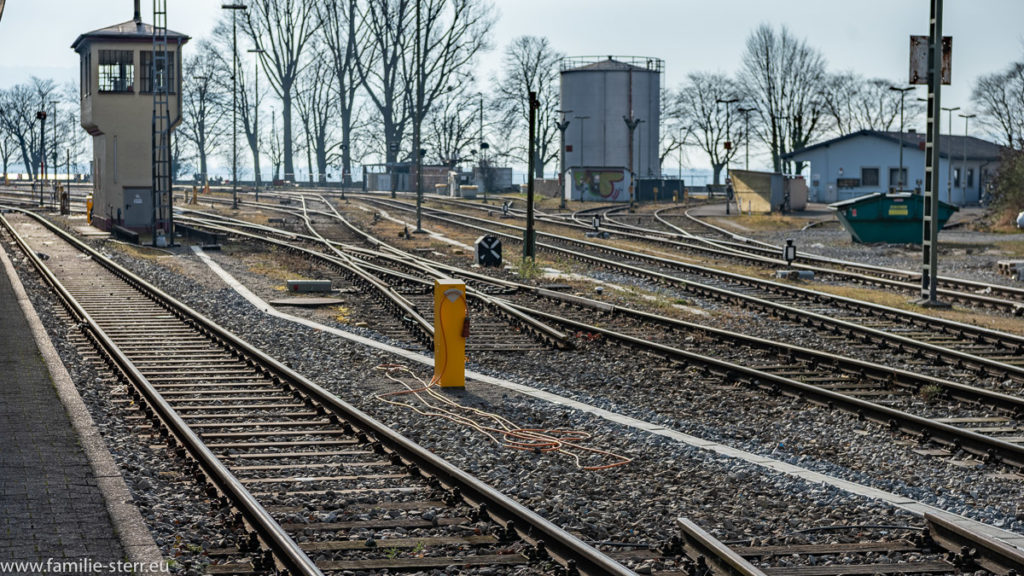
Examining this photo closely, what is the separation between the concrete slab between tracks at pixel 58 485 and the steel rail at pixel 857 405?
6905 millimetres

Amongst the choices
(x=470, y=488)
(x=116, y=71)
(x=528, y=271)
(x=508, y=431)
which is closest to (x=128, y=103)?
(x=116, y=71)

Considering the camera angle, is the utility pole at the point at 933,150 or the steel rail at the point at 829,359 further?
the utility pole at the point at 933,150

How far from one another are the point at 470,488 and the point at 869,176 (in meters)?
65.3

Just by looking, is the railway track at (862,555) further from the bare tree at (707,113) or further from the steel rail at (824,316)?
the bare tree at (707,113)

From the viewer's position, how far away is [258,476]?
30.9 ft

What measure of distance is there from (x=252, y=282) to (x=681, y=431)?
→ 15.5 meters

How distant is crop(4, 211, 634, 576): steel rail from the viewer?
7.12m

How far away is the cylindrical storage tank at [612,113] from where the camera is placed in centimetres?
7669

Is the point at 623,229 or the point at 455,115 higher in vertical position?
the point at 455,115

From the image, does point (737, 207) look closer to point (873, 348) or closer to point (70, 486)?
point (873, 348)

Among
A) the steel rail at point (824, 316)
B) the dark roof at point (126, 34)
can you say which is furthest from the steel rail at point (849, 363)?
the dark roof at point (126, 34)

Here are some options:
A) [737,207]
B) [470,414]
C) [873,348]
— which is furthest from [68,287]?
[737,207]

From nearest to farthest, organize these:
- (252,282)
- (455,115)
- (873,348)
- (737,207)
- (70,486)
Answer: (70,486) → (873,348) → (252,282) → (737,207) → (455,115)

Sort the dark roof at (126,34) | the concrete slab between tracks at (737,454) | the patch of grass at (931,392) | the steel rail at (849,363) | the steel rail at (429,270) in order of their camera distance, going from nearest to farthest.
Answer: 1. the concrete slab between tracks at (737,454)
2. the steel rail at (849,363)
3. the patch of grass at (931,392)
4. the steel rail at (429,270)
5. the dark roof at (126,34)
